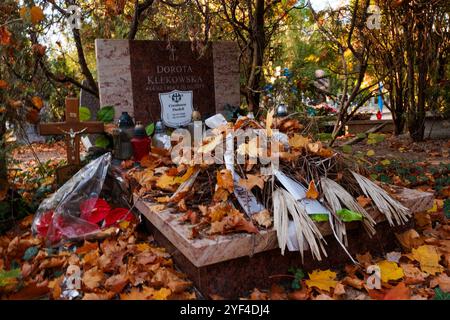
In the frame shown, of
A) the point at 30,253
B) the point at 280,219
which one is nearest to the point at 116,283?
the point at 30,253

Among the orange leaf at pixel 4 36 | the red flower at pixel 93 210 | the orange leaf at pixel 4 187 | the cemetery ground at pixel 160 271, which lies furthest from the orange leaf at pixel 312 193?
the orange leaf at pixel 4 36

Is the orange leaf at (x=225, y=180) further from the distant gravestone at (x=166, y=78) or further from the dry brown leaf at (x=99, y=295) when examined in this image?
the distant gravestone at (x=166, y=78)

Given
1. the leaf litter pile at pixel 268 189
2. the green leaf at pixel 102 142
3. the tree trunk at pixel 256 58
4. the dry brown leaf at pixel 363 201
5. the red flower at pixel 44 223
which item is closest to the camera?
the leaf litter pile at pixel 268 189

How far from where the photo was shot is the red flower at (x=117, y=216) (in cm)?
275

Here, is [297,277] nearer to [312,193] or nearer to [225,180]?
[312,193]

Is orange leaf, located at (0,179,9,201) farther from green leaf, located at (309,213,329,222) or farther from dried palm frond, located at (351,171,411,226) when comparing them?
dried palm frond, located at (351,171,411,226)

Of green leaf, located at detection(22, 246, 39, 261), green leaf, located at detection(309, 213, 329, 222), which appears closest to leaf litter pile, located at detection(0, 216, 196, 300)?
green leaf, located at detection(22, 246, 39, 261)

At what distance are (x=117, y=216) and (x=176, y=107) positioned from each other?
1.74 metres

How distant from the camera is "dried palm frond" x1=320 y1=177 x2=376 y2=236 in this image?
7.04 feet

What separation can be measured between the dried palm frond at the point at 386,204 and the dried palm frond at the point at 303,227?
1.56ft

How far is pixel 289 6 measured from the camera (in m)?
5.20

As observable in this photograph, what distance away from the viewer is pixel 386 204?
2258mm

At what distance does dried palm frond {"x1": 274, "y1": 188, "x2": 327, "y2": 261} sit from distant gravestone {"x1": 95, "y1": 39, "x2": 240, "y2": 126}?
2.34m
